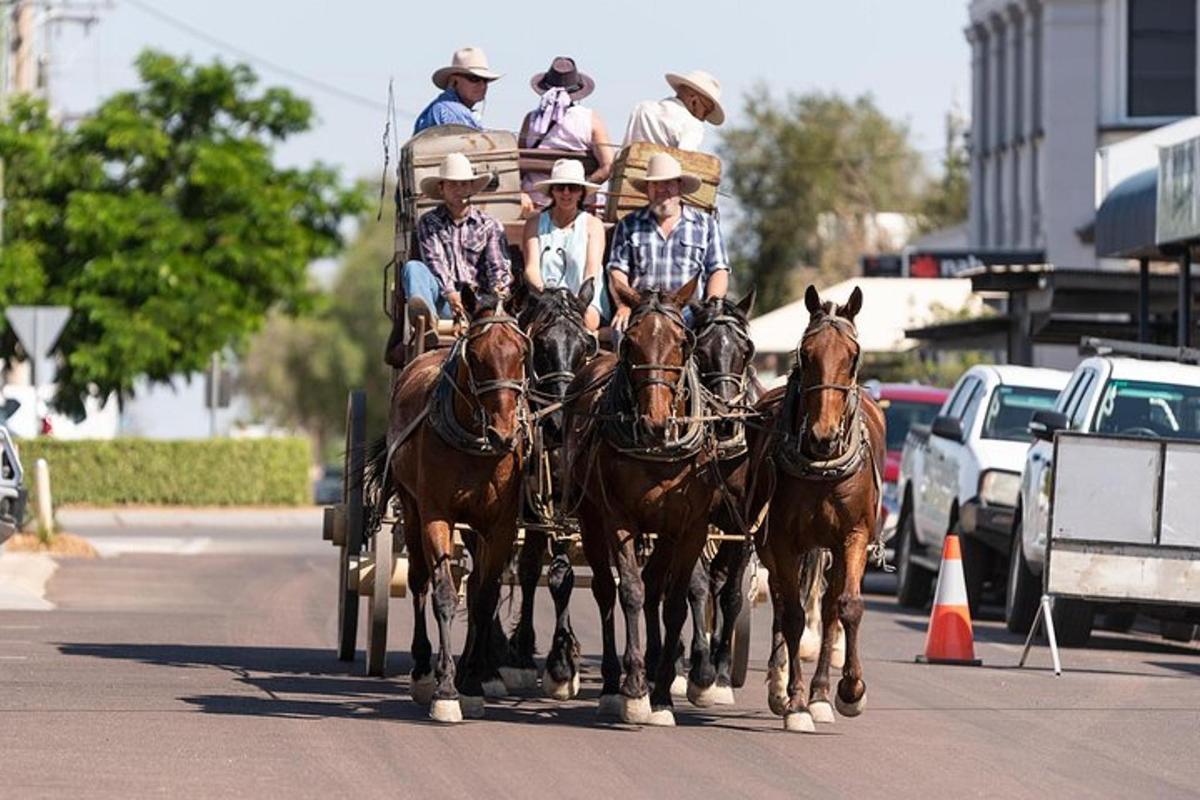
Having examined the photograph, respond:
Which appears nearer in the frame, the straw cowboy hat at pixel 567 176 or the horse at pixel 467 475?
the horse at pixel 467 475

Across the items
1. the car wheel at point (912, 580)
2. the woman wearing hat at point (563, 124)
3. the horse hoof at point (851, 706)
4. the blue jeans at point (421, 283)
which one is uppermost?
the woman wearing hat at point (563, 124)

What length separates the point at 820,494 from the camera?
47.1ft

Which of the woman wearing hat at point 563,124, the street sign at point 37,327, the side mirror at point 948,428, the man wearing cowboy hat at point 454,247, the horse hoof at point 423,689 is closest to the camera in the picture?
the horse hoof at point 423,689

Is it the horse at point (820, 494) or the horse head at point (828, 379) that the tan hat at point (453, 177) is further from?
the horse head at point (828, 379)

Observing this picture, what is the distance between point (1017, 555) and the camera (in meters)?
22.5

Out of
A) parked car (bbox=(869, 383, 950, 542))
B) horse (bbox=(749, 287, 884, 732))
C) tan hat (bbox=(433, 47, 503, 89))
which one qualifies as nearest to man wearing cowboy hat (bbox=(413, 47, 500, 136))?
tan hat (bbox=(433, 47, 503, 89))

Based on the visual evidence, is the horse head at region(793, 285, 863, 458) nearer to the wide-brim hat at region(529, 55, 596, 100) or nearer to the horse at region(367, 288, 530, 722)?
the horse at region(367, 288, 530, 722)

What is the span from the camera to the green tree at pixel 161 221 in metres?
45.3

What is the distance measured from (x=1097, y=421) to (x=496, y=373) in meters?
8.86

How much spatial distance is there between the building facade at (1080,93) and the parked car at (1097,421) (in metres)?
29.1

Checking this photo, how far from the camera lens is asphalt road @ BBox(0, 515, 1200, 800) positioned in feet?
40.1

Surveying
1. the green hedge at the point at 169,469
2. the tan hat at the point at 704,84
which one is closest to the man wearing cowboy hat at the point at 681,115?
the tan hat at the point at 704,84

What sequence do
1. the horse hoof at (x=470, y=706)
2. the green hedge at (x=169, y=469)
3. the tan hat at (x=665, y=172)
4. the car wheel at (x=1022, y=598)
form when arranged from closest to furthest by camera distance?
the horse hoof at (x=470, y=706), the tan hat at (x=665, y=172), the car wheel at (x=1022, y=598), the green hedge at (x=169, y=469)

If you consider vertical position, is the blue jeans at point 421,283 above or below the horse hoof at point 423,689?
above
